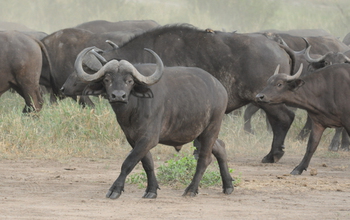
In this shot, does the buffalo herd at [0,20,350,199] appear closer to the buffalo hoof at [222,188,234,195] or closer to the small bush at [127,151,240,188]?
the buffalo hoof at [222,188,234,195]

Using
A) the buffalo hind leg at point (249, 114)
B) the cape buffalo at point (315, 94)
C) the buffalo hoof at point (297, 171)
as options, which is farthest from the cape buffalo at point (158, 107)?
the buffalo hind leg at point (249, 114)

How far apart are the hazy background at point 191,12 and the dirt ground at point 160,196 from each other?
125 ft

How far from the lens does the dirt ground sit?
20.8 ft

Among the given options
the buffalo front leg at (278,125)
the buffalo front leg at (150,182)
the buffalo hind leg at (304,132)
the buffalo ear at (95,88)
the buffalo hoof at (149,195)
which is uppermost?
the buffalo ear at (95,88)

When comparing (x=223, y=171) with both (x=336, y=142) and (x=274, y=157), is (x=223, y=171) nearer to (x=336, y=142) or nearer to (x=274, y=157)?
(x=274, y=157)

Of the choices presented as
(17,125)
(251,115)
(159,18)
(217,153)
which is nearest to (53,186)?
(217,153)

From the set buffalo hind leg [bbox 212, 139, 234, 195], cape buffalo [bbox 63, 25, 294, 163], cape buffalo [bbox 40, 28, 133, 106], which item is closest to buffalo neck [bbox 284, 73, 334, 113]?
cape buffalo [bbox 63, 25, 294, 163]

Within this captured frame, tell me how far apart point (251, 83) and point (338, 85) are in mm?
1458

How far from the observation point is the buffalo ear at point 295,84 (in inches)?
374

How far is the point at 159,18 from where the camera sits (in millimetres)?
47688

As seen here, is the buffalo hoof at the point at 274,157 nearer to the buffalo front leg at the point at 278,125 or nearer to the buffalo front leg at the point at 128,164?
the buffalo front leg at the point at 278,125

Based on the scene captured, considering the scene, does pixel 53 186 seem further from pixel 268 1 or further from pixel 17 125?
pixel 268 1

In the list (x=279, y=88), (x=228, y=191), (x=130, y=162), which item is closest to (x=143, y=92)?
(x=130, y=162)

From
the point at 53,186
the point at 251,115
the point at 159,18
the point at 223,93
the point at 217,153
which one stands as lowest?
the point at 159,18
